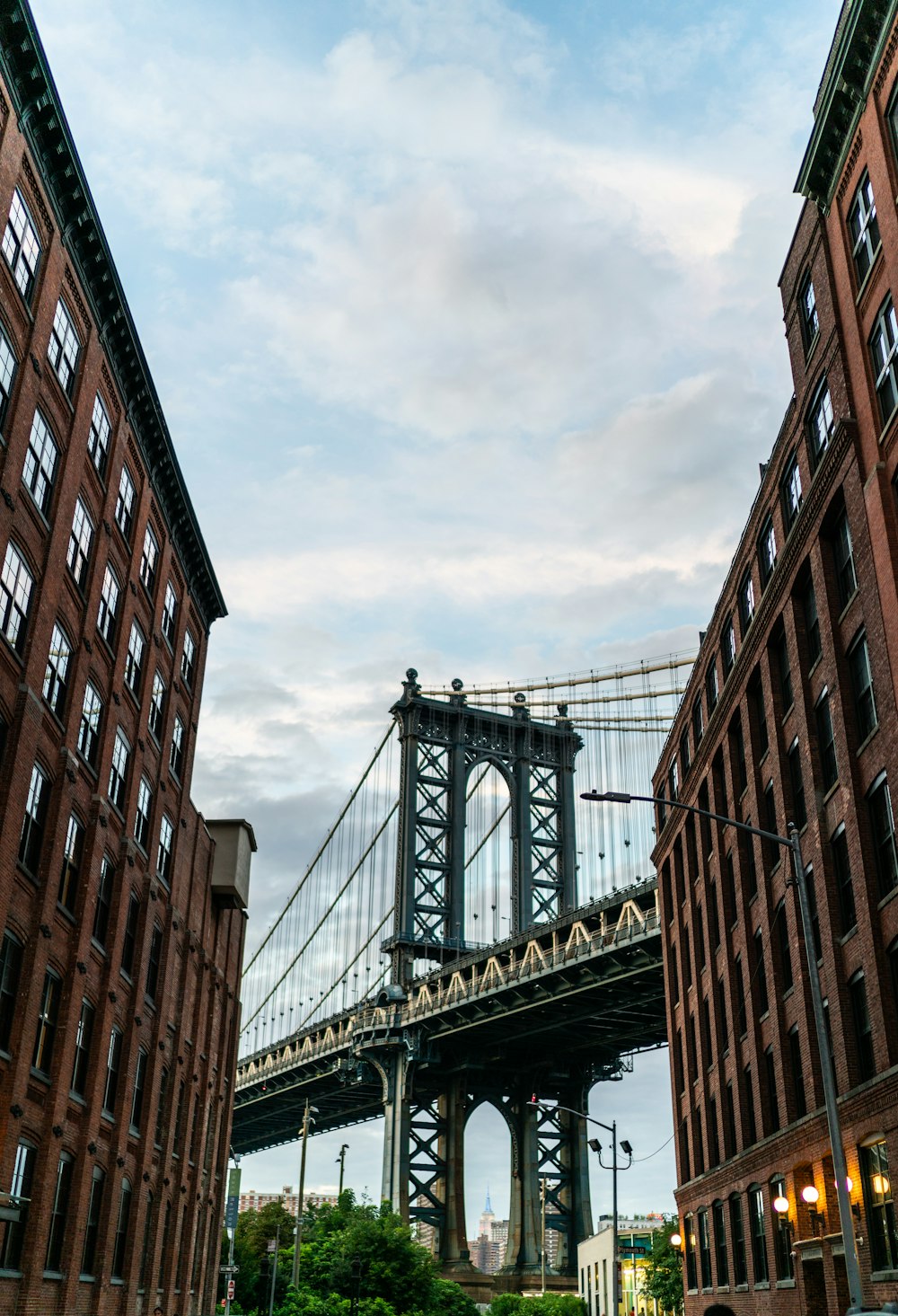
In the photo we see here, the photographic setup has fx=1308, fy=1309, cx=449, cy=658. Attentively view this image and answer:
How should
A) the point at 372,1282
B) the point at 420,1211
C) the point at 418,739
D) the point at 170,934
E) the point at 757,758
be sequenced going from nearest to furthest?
the point at 757,758, the point at 170,934, the point at 372,1282, the point at 420,1211, the point at 418,739

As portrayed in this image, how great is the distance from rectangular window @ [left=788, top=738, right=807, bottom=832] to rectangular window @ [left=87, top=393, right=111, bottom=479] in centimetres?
1940

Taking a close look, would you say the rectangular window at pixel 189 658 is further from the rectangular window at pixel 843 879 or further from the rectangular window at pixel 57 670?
the rectangular window at pixel 843 879

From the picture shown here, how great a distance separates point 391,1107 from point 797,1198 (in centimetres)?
5856

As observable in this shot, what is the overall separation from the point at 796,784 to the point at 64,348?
21346 millimetres

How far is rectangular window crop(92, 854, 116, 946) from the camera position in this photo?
33688 mm

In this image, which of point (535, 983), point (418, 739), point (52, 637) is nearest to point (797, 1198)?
point (52, 637)

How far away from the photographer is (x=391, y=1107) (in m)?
86.9

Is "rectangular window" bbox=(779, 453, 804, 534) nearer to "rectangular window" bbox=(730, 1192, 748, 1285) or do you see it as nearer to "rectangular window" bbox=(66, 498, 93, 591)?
"rectangular window" bbox=(66, 498, 93, 591)

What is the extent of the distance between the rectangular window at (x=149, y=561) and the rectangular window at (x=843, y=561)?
64.1ft

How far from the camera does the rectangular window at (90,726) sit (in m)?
32.5

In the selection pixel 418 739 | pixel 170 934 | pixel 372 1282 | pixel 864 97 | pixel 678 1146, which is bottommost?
pixel 372 1282

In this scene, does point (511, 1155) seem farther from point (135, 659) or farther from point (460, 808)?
point (135, 659)

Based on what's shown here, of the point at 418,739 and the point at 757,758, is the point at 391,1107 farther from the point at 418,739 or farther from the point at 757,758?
the point at 757,758

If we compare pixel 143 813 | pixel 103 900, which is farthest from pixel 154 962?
pixel 103 900
